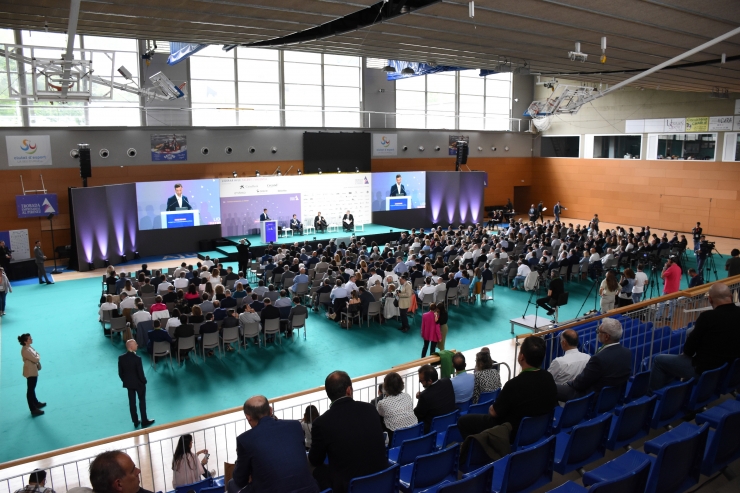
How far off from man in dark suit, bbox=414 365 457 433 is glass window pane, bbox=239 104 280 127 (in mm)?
19641

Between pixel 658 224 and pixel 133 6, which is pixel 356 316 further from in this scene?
pixel 658 224

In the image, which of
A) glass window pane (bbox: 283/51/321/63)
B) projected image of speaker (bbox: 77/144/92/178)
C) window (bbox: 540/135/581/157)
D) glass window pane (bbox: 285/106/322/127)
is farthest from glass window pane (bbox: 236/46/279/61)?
window (bbox: 540/135/581/157)

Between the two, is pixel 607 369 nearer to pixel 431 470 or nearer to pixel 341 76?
pixel 431 470

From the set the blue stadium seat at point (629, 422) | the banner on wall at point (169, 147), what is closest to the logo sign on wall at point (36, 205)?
the banner on wall at point (169, 147)

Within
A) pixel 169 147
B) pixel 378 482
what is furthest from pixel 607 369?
pixel 169 147

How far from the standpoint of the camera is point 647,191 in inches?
1065

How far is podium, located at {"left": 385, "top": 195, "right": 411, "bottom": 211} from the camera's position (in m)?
26.1

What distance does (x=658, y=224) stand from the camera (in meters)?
26.9

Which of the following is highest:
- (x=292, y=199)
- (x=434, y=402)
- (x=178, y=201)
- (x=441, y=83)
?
(x=441, y=83)

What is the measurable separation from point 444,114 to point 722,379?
997 inches

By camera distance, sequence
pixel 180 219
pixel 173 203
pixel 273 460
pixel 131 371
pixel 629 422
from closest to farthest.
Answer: pixel 273 460, pixel 629 422, pixel 131 371, pixel 173 203, pixel 180 219

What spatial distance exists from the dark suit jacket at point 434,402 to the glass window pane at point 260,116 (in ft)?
64.5

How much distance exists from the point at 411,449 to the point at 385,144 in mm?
23384

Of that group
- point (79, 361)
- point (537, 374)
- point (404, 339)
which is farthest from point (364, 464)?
point (79, 361)
